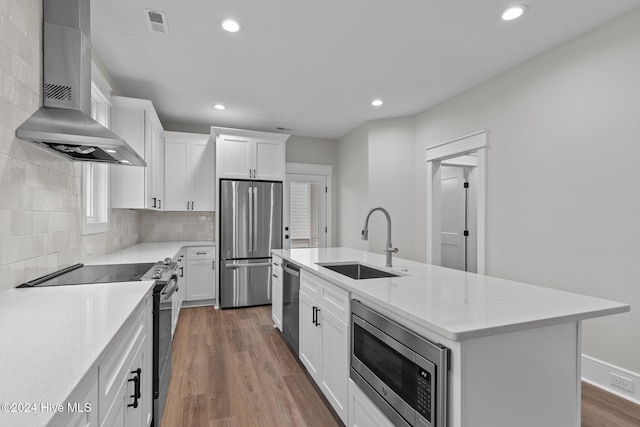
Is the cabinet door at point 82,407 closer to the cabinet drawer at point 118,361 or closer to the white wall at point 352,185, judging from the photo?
the cabinet drawer at point 118,361

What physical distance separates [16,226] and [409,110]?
4.16 m

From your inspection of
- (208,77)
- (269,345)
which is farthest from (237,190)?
(269,345)

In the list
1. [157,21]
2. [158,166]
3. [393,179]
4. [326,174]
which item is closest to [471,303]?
[157,21]

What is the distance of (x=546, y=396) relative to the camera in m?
1.22

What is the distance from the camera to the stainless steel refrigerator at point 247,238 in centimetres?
436

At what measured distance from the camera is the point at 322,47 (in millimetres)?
2736

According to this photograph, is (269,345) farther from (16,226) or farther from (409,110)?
(409,110)

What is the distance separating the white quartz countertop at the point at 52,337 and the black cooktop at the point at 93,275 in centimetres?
14

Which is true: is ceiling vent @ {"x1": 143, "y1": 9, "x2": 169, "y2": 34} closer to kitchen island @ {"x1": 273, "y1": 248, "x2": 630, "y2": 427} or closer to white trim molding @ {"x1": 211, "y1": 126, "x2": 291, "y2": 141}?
white trim molding @ {"x1": 211, "y1": 126, "x2": 291, "y2": 141}

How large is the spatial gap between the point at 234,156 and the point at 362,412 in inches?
145

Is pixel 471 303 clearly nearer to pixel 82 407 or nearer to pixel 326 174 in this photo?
pixel 82 407

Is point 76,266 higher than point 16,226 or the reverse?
the reverse

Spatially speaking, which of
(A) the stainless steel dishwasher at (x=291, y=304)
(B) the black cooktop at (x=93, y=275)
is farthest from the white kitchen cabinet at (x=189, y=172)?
(B) the black cooktop at (x=93, y=275)

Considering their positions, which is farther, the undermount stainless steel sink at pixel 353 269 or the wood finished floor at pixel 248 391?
the undermount stainless steel sink at pixel 353 269
